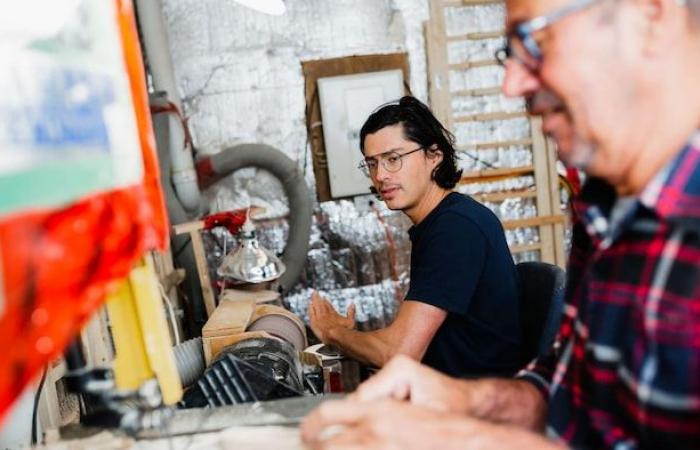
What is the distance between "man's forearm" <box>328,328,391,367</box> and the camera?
77.0 inches

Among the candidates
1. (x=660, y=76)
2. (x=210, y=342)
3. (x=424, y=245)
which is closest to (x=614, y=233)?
(x=660, y=76)

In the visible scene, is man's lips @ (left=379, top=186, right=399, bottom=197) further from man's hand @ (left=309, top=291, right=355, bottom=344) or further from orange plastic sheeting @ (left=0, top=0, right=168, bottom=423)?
orange plastic sheeting @ (left=0, top=0, right=168, bottom=423)

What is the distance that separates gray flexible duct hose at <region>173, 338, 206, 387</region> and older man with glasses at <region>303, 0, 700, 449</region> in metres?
1.10

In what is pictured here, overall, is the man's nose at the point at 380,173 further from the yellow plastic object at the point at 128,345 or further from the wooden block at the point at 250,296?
the yellow plastic object at the point at 128,345

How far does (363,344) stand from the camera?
2.04 m

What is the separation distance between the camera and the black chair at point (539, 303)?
1.74 meters

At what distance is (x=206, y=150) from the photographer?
373cm

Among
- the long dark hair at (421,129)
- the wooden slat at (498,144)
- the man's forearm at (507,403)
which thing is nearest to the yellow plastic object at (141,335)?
the man's forearm at (507,403)

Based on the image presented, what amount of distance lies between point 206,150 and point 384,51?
1176mm

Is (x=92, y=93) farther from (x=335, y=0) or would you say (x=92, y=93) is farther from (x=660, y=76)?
(x=335, y=0)

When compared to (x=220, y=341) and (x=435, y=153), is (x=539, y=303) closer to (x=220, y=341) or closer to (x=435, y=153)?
(x=435, y=153)

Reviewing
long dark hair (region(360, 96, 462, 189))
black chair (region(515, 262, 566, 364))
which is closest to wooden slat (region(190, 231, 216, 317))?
long dark hair (region(360, 96, 462, 189))

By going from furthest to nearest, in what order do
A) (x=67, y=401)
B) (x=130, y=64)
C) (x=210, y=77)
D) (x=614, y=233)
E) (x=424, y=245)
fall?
(x=210, y=77), (x=424, y=245), (x=67, y=401), (x=614, y=233), (x=130, y=64)

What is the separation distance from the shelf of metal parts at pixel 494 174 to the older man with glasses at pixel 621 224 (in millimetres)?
2902
